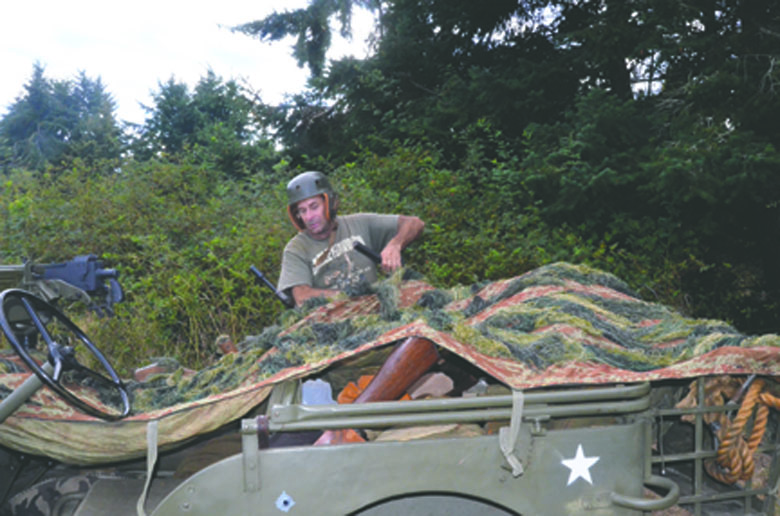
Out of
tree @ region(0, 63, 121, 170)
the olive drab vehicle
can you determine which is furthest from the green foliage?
tree @ region(0, 63, 121, 170)

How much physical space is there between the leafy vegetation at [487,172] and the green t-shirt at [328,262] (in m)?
1.77

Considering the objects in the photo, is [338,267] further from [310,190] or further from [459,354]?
[459,354]

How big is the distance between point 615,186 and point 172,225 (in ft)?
16.1

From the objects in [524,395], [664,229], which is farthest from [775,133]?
[524,395]

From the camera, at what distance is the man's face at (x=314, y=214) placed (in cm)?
438

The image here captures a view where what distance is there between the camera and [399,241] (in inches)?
175

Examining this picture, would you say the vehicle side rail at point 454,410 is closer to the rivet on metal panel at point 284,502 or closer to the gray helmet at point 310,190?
the rivet on metal panel at point 284,502

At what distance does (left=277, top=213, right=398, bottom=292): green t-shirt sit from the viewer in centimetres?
435

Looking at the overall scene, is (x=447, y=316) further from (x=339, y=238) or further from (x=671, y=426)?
(x=339, y=238)

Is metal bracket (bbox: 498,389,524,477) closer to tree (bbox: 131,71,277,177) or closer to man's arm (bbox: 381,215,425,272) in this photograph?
man's arm (bbox: 381,215,425,272)

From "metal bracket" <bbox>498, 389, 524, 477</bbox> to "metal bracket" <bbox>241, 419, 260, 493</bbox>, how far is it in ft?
2.48

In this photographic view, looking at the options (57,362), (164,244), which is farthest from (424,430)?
(164,244)

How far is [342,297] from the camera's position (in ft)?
11.5

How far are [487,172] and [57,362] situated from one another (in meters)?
7.22
